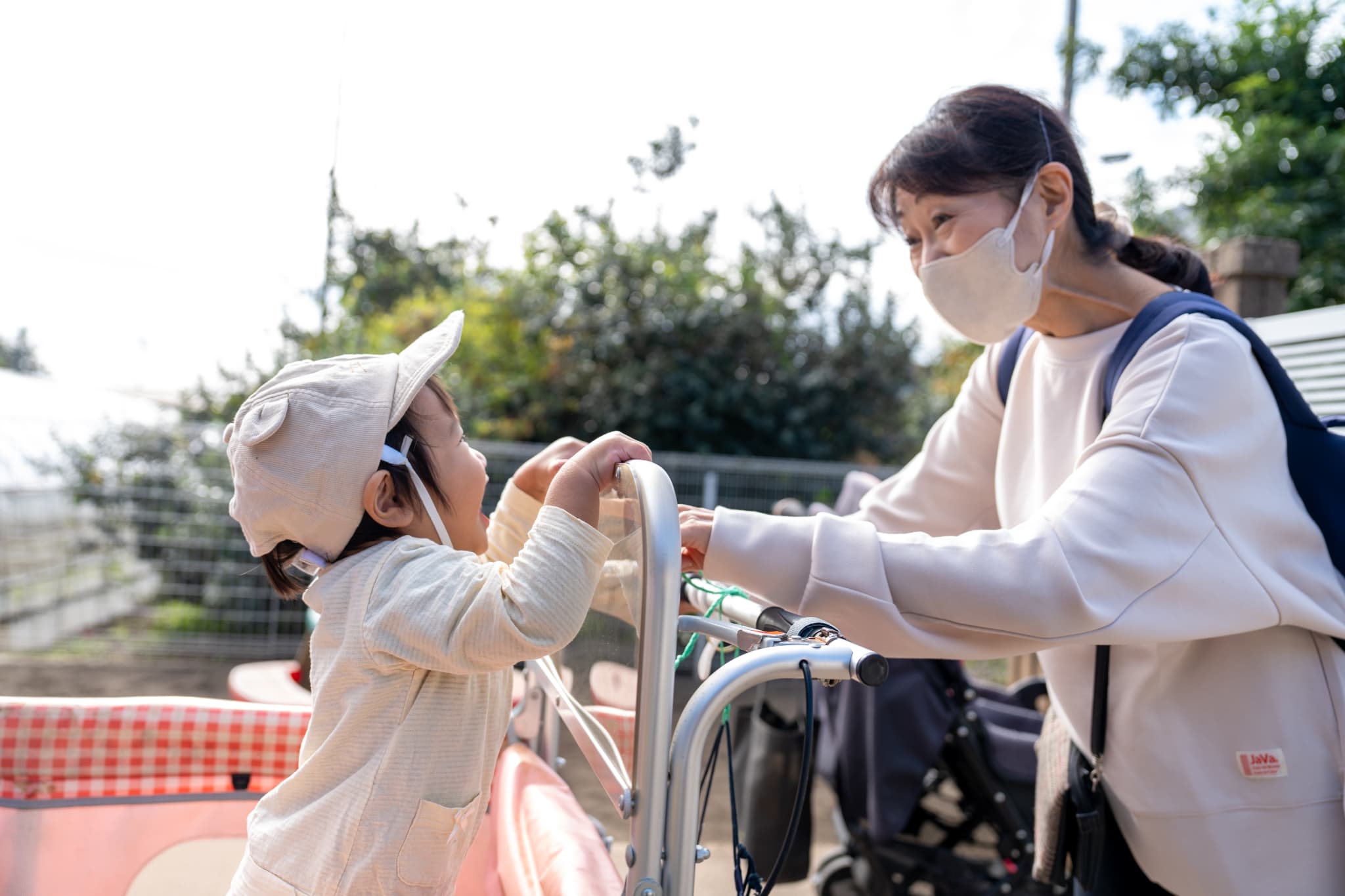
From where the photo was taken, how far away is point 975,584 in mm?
1188

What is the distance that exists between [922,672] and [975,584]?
1.61m

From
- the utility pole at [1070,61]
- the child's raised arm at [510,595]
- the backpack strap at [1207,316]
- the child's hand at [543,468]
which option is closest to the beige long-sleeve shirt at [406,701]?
the child's raised arm at [510,595]

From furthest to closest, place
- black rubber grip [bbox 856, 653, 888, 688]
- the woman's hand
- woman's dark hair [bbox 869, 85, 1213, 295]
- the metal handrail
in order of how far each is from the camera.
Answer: woman's dark hair [bbox 869, 85, 1213, 295] → the woman's hand → the metal handrail → black rubber grip [bbox 856, 653, 888, 688]

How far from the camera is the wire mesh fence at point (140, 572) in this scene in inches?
224

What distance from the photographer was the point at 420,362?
1.22m

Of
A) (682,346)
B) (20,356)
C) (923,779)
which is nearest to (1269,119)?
(682,346)

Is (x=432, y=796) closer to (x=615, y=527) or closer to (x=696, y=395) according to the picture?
(x=615, y=527)

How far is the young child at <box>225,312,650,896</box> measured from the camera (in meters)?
1.06

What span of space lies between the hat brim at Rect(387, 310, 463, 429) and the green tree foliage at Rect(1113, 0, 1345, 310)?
677cm

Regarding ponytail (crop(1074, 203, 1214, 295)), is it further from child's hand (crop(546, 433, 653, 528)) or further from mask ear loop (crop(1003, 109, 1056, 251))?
child's hand (crop(546, 433, 653, 528))

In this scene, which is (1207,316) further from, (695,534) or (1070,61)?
(1070,61)

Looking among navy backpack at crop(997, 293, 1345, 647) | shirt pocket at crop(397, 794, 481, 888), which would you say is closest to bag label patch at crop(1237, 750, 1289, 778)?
navy backpack at crop(997, 293, 1345, 647)

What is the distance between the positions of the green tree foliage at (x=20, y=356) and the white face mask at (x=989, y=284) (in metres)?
9.03

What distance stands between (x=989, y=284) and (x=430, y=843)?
117 cm
